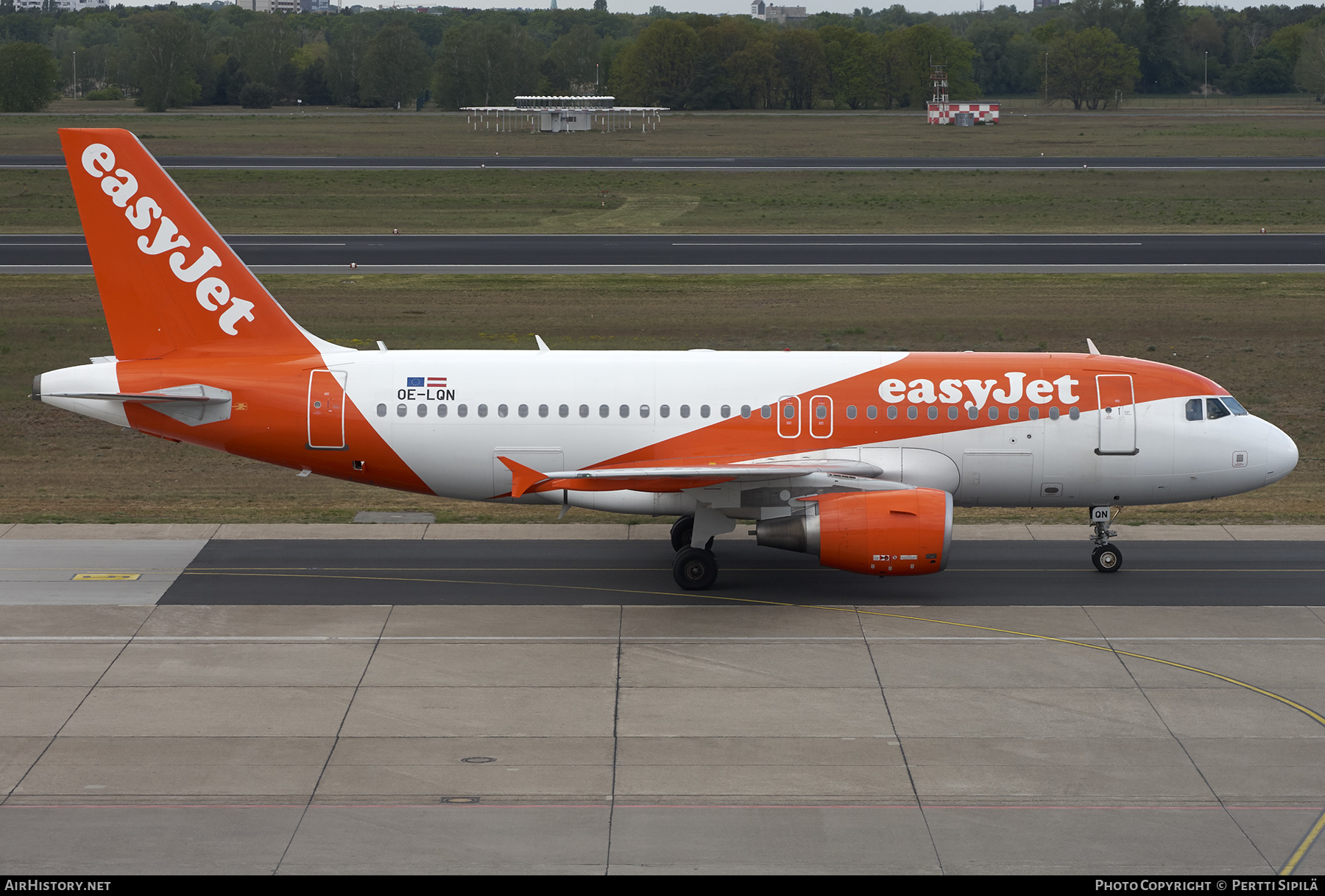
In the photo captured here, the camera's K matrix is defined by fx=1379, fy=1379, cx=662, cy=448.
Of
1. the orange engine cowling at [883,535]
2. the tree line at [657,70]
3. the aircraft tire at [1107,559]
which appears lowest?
the aircraft tire at [1107,559]

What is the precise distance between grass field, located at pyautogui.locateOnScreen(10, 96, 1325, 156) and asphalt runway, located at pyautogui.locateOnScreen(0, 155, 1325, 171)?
4371 millimetres

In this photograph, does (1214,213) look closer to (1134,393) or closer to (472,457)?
(1134,393)

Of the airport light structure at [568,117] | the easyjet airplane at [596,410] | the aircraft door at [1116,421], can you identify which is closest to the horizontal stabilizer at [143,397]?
the easyjet airplane at [596,410]

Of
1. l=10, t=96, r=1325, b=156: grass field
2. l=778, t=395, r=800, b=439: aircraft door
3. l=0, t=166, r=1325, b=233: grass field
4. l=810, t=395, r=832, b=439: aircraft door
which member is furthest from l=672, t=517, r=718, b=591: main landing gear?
l=10, t=96, r=1325, b=156: grass field

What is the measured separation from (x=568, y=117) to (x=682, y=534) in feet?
381

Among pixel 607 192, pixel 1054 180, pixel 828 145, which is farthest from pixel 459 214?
pixel 828 145

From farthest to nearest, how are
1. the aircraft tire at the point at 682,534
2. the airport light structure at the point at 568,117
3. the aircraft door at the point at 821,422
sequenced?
the airport light structure at the point at 568,117
the aircraft tire at the point at 682,534
the aircraft door at the point at 821,422

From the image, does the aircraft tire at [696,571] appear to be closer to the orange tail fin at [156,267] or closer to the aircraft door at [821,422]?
the aircraft door at [821,422]

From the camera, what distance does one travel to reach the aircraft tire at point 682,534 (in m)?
27.8

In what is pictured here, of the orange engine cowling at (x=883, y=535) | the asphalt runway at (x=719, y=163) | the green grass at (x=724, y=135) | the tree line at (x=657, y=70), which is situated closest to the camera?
the orange engine cowling at (x=883, y=535)

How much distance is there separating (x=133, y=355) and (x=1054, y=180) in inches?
3104

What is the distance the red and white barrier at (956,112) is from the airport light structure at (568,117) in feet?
98.9

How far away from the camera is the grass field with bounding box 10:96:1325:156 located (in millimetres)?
117375

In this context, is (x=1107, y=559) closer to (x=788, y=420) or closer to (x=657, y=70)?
(x=788, y=420)
